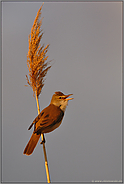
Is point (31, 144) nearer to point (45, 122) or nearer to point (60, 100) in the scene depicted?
point (45, 122)

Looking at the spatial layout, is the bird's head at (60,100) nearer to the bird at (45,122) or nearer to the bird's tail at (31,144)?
the bird at (45,122)

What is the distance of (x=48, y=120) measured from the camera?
7.02 feet

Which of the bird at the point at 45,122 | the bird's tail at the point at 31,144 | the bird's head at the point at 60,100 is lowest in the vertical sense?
the bird's tail at the point at 31,144

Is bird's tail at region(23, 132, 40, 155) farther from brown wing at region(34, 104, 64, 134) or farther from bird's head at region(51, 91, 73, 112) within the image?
bird's head at region(51, 91, 73, 112)

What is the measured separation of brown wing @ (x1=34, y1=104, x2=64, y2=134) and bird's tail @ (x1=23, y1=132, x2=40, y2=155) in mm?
59

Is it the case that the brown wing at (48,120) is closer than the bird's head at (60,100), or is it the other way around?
the brown wing at (48,120)

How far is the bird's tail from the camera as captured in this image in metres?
2.08

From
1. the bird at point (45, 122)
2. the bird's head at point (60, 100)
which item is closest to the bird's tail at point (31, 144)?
the bird at point (45, 122)

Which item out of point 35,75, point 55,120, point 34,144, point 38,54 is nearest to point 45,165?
point 34,144

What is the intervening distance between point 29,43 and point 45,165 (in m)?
1.34

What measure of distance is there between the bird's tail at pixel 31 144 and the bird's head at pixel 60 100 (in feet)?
1.48

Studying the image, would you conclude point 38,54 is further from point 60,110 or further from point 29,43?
point 60,110

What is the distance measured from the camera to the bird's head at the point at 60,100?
2.38 meters

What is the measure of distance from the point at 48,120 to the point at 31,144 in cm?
30
